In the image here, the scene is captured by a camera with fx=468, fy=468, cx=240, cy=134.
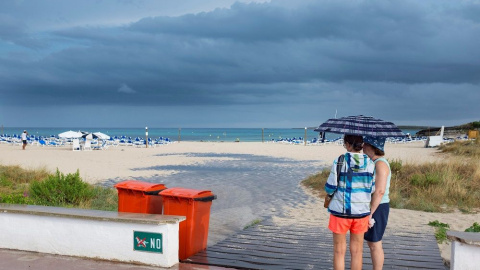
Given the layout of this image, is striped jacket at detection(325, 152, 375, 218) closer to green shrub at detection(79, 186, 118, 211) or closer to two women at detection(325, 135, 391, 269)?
two women at detection(325, 135, 391, 269)

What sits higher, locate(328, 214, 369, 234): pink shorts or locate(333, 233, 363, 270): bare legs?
A: locate(328, 214, 369, 234): pink shorts

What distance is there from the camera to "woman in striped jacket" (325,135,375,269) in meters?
3.94

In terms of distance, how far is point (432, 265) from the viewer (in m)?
5.38

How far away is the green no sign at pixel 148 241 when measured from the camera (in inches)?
199

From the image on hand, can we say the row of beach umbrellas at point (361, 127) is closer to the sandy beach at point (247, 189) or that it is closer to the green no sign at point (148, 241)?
the green no sign at point (148, 241)

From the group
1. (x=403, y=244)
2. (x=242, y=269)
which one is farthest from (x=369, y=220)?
(x=403, y=244)

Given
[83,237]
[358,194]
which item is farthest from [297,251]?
[83,237]

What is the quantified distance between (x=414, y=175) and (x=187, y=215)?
8.92m

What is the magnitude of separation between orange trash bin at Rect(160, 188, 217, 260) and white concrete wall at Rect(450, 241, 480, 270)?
8.89 feet

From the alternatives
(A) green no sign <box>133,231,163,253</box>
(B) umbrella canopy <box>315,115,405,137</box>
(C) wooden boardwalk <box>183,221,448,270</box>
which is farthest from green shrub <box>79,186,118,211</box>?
(B) umbrella canopy <box>315,115,405,137</box>

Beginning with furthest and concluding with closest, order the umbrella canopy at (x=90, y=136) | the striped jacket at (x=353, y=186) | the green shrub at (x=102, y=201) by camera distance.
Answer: the umbrella canopy at (x=90, y=136) < the green shrub at (x=102, y=201) < the striped jacket at (x=353, y=186)

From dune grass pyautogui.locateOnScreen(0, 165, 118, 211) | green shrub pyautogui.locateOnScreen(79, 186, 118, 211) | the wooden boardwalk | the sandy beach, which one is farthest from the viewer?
green shrub pyautogui.locateOnScreen(79, 186, 118, 211)

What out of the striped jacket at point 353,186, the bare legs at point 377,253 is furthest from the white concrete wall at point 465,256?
the striped jacket at point 353,186

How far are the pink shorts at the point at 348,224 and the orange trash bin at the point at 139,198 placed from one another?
260 centimetres
